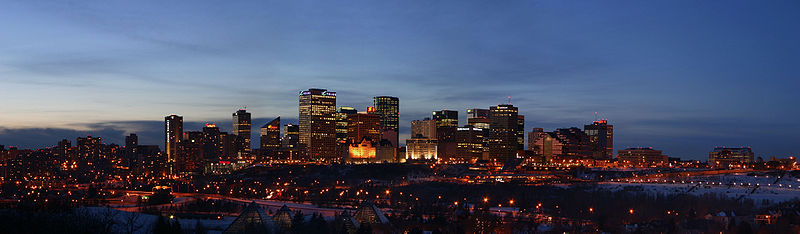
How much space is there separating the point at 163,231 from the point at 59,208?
76.2ft

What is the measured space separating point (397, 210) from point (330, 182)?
92.4 m

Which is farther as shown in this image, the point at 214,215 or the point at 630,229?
the point at 214,215

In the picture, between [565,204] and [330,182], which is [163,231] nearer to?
[565,204]

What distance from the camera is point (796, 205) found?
104938 millimetres

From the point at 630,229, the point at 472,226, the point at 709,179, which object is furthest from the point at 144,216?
the point at 709,179

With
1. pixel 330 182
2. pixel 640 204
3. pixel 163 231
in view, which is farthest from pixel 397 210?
pixel 330 182

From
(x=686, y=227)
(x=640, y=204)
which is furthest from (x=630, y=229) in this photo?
(x=640, y=204)

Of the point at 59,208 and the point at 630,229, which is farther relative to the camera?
the point at 630,229

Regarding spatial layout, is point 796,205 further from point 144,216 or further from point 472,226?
point 144,216

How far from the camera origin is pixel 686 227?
271 ft

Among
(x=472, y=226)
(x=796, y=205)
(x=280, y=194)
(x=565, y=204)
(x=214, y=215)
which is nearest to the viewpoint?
(x=472, y=226)

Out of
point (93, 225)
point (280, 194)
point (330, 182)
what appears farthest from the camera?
point (330, 182)

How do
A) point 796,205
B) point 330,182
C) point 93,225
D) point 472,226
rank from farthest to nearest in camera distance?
point 330,182 < point 796,205 < point 472,226 < point 93,225

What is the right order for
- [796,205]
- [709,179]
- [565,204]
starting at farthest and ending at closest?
1. [709,179]
2. [565,204]
3. [796,205]
